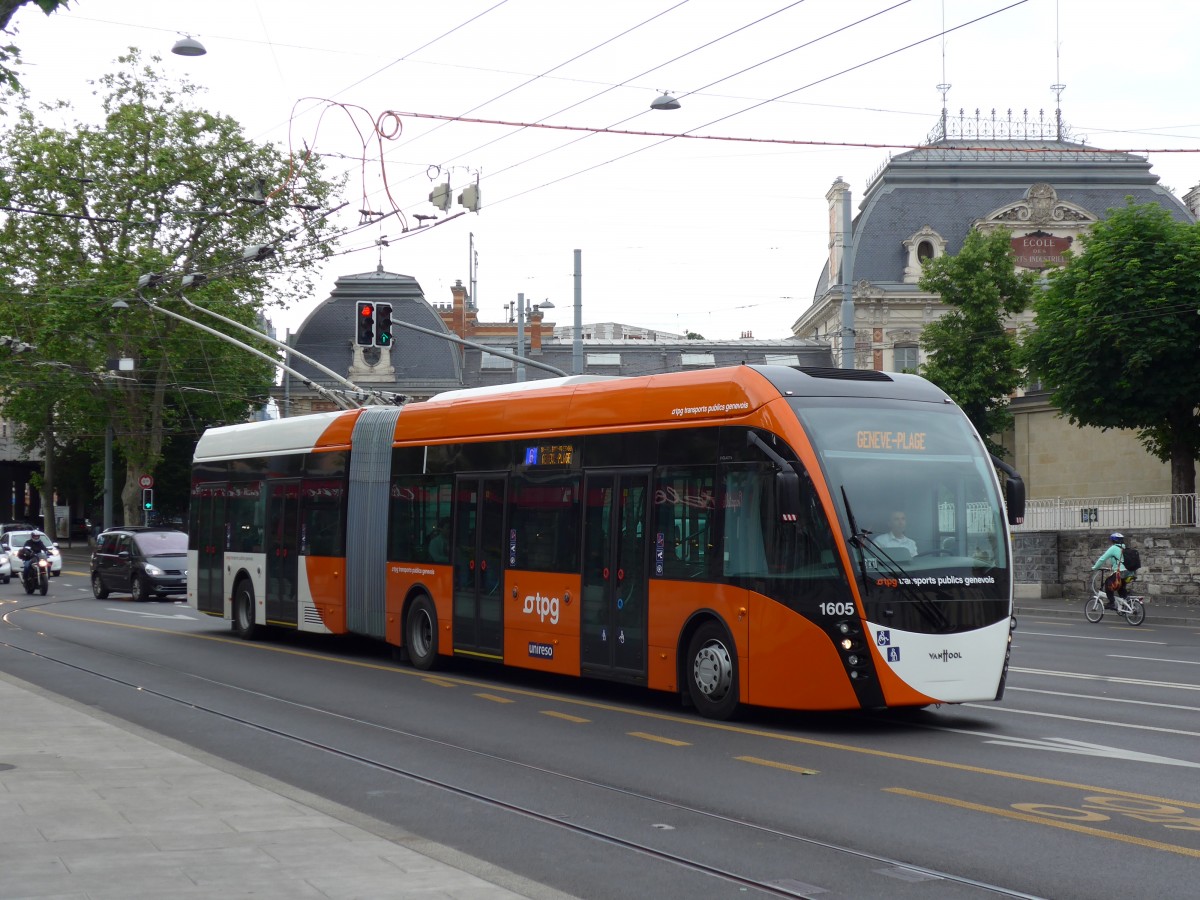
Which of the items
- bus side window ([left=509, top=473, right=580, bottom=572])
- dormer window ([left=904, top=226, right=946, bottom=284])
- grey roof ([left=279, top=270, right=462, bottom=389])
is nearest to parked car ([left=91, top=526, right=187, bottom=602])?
bus side window ([left=509, top=473, right=580, bottom=572])

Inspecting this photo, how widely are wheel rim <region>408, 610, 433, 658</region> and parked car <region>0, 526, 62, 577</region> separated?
3342 centimetres

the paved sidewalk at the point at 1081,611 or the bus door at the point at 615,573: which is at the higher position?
the bus door at the point at 615,573

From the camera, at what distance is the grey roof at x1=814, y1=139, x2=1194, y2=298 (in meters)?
71.3

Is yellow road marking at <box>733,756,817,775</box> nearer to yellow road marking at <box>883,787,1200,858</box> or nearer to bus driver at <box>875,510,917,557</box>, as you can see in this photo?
yellow road marking at <box>883,787,1200,858</box>

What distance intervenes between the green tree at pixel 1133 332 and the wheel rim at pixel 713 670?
2434cm

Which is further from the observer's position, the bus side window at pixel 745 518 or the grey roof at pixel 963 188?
the grey roof at pixel 963 188

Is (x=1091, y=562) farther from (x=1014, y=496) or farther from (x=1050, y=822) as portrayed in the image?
(x=1050, y=822)

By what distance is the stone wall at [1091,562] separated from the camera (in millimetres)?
32312

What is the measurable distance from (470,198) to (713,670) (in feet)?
33.6

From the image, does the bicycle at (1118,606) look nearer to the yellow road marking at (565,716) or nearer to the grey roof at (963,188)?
the yellow road marking at (565,716)

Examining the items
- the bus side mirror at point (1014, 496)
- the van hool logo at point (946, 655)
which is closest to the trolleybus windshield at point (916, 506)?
the van hool logo at point (946, 655)

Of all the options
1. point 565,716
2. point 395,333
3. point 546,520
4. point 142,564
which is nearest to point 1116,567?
point 546,520

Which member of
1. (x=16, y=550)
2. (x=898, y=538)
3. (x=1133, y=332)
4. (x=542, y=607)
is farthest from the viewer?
(x=16, y=550)

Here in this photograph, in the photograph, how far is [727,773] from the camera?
34.0 feet
